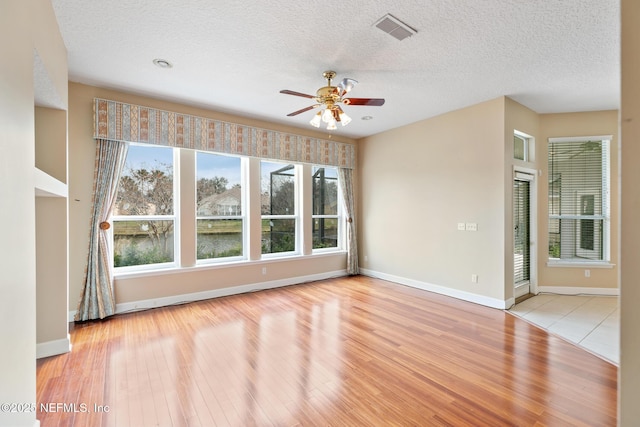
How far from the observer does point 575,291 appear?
16.1 feet

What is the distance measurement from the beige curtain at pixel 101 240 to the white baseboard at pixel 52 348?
0.86 metres

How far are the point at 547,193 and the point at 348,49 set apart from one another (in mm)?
4479

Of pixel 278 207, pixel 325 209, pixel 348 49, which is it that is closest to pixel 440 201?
pixel 325 209

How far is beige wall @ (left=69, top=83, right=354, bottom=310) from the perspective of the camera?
368 cm

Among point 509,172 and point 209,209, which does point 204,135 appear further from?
point 509,172

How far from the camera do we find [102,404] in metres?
2.13

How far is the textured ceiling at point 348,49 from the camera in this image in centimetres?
234

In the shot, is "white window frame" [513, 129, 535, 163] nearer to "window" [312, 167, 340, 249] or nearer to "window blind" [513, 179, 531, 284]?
"window blind" [513, 179, 531, 284]

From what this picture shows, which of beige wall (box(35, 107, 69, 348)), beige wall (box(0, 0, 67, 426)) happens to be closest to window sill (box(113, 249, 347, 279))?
beige wall (box(35, 107, 69, 348))

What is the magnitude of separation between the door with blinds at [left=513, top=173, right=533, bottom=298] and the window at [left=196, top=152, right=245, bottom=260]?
456cm

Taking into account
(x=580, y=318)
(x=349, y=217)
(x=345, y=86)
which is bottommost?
(x=580, y=318)

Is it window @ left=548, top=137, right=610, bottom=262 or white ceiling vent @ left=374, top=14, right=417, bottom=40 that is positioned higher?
white ceiling vent @ left=374, top=14, right=417, bottom=40

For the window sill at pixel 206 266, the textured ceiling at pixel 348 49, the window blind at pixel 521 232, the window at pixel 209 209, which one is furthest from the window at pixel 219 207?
the window blind at pixel 521 232

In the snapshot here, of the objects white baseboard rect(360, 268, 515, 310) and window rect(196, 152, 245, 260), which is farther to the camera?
window rect(196, 152, 245, 260)
